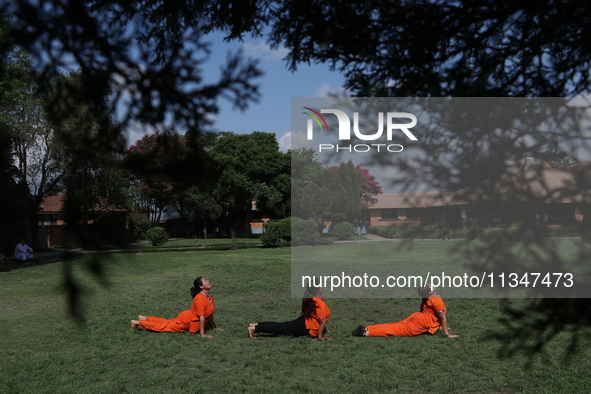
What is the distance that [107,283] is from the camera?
83.4 inches

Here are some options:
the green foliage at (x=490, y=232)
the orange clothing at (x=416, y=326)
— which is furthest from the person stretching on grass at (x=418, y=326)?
the green foliage at (x=490, y=232)

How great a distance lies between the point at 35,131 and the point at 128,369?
4782mm

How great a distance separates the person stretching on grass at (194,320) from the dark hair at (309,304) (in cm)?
153

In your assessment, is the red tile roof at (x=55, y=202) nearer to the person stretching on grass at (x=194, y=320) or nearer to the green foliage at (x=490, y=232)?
the green foliage at (x=490, y=232)

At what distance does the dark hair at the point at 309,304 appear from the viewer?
795 cm

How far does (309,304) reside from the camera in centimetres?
808

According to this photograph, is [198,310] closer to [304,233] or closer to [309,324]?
[309,324]

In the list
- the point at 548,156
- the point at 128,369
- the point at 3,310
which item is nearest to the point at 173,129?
the point at 548,156

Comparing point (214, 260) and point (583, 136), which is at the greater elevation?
point (583, 136)

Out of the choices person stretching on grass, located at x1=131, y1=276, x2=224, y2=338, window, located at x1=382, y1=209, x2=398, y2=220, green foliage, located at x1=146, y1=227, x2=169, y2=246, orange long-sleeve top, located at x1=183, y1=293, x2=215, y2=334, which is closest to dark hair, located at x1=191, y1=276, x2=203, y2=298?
person stretching on grass, located at x1=131, y1=276, x2=224, y2=338

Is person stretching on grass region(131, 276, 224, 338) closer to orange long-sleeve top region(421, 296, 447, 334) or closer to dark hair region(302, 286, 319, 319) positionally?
dark hair region(302, 286, 319, 319)

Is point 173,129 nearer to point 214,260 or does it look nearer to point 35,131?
point 35,131

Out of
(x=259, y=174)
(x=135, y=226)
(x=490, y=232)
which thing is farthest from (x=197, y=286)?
(x=259, y=174)

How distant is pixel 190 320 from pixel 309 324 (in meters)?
1.92
